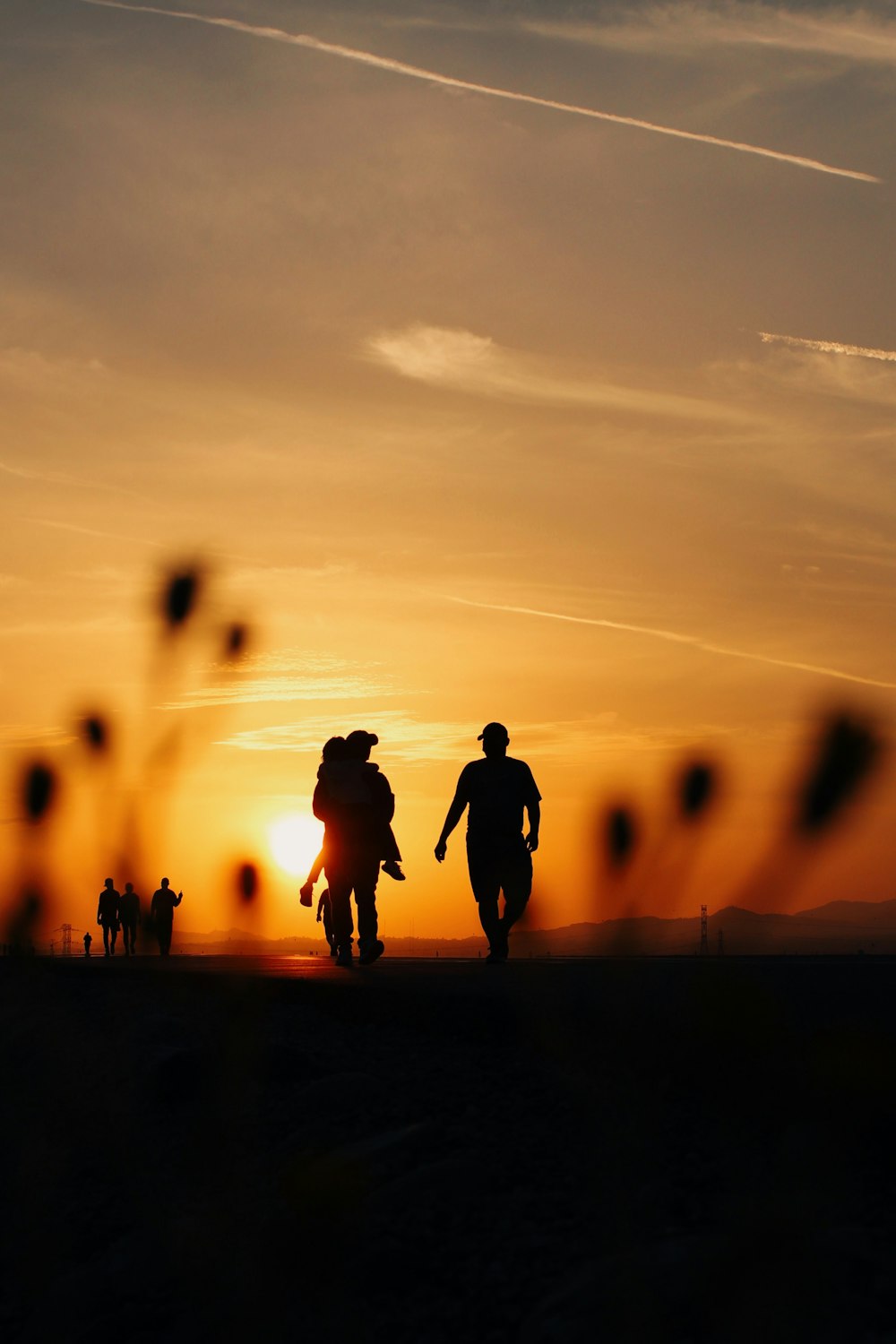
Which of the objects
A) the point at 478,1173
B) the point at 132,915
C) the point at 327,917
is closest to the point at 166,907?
the point at 132,915

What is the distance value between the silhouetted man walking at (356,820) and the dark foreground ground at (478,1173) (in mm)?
4287

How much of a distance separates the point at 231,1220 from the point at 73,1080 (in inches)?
137

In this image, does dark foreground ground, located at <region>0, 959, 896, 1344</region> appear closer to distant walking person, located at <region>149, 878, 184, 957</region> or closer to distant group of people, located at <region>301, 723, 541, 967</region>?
distant group of people, located at <region>301, 723, 541, 967</region>

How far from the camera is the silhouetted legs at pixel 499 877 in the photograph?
45.4 feet

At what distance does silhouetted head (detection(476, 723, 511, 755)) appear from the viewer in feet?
46.2

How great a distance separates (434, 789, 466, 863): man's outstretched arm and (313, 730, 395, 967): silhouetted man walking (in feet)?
2.57

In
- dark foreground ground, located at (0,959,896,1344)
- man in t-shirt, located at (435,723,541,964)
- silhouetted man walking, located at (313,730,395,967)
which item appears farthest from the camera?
silhouetted man walking, located at (313,730,395,967)

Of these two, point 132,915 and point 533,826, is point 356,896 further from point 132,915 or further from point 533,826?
point 132,915

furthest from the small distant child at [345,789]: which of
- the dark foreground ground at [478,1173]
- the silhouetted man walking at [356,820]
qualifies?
the dark foreground ground at [478,1173]

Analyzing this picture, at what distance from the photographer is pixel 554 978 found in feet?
37.2

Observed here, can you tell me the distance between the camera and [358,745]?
14750 millimetres

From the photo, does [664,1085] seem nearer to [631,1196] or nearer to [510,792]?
[631,1196]

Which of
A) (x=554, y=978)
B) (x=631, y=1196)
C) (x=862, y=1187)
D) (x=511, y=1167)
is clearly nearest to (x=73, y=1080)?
(x=554, y=978)

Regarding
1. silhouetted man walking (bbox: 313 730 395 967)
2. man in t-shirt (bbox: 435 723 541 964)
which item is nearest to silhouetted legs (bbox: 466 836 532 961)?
man in t-shirt (bbox: 435 723 541 964)
